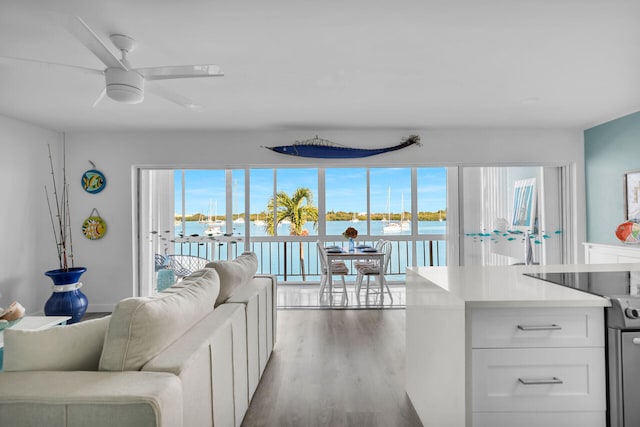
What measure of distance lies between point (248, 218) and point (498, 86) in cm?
351

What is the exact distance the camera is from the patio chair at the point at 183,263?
229 inches

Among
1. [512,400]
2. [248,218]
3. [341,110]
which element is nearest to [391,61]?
[341,110]

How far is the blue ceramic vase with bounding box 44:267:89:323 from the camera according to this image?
4211 mm

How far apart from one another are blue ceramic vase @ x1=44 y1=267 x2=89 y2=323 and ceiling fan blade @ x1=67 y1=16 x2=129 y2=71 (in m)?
2.89

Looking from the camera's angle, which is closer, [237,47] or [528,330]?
[528,330]

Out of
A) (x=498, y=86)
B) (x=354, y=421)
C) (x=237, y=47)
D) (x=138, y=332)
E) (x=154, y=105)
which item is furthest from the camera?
(x=154, y=105)

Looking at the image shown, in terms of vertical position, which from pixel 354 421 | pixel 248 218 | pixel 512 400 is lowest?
pixel 354 421

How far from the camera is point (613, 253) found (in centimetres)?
419

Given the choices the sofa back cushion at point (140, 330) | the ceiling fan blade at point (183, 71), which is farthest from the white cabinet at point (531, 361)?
the ceiling fan blade at point (183, 71)

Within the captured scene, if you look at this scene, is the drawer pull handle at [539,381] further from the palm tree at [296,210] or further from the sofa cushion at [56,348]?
the palm tree at [296,210]

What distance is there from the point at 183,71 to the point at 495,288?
2.06 metres

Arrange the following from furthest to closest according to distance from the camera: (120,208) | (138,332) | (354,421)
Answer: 1. (120,208)
2. (354,421)
3. (138,332)

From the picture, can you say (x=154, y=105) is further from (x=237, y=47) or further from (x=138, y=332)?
(x=138, y=332)

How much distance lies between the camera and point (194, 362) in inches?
57.9
